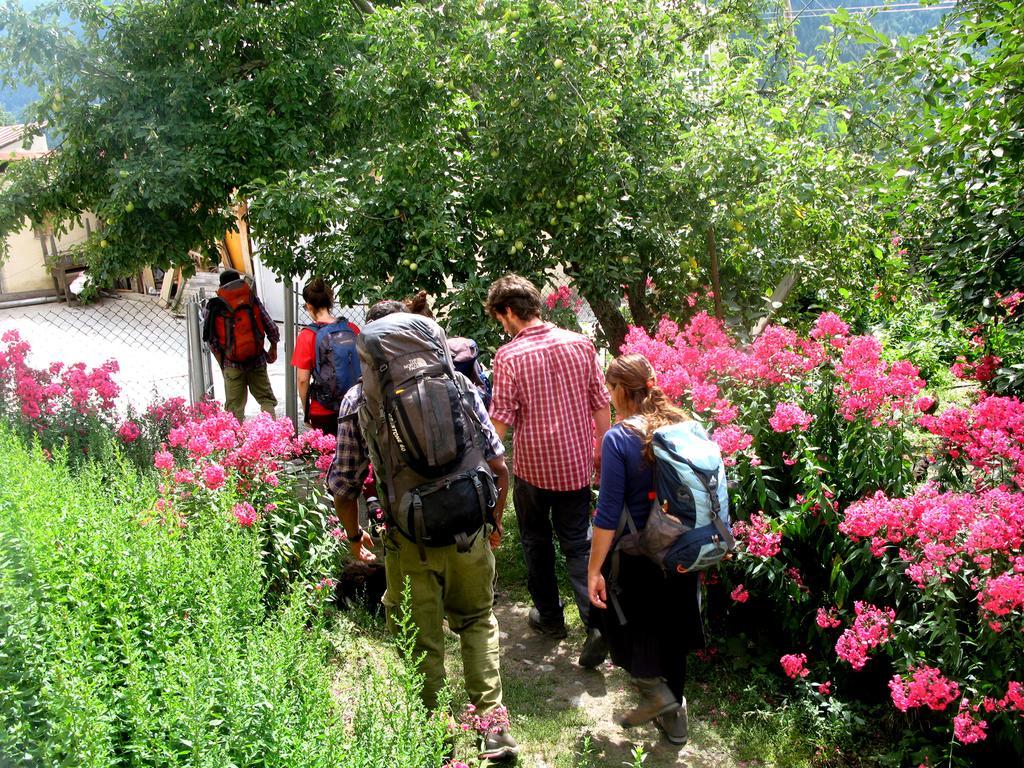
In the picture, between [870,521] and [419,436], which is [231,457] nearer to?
[419,436]

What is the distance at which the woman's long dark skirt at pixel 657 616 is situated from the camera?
3.37 meters

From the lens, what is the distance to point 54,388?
5.57m

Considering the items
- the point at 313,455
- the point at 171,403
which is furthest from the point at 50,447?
the point at 313,455

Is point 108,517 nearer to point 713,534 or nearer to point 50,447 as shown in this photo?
point 713,534

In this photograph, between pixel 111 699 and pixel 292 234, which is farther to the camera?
pixel 292 234

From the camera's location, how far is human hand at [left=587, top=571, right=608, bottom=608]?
338cm

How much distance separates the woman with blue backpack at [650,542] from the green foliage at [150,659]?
102cm

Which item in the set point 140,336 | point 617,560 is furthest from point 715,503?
point 140,336

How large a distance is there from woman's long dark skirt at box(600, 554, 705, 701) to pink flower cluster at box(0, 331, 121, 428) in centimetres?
387

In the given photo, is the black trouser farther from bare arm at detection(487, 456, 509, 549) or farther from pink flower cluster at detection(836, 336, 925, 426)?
pink flower cluster at detection(836, 336, 925, 426)

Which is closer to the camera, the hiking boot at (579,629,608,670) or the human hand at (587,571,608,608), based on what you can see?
the human hand at (587,571,608,608)

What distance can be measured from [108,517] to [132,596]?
0.51 m

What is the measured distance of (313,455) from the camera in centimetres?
458

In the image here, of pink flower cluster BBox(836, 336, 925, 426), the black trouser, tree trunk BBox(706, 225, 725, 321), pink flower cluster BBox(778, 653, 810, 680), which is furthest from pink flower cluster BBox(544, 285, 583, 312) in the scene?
pink flower cluster BBox(778, 653, 810, 680)
